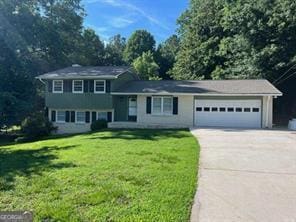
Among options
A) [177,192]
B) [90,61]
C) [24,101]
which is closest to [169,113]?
[24,101]

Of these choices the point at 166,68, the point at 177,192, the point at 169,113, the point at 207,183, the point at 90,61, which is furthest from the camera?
the point at 166,68

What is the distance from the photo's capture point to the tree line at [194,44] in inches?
1112

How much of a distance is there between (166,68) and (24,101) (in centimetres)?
3245

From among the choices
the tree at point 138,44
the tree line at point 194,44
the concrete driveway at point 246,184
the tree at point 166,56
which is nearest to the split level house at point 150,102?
the tree line at point 194,44

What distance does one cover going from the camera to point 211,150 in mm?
13344

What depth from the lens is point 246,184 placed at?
8.07 meters

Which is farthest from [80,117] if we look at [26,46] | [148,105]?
[26,46]

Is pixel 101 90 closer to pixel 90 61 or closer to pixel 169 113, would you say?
pixel 169 113

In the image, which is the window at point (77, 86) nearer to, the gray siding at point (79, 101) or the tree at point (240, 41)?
the gray siding at point (79, 101)

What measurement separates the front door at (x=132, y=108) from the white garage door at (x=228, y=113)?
14.9ft

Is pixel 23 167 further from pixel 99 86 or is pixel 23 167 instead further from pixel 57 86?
pixel 57 86

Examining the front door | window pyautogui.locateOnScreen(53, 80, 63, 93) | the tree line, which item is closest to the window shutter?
window pyautogui.locateOnScreen(53, 80, 63, 93)

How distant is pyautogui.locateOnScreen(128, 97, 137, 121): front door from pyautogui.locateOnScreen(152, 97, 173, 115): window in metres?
1.49

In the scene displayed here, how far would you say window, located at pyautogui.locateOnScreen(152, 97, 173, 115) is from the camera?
84.4 ft
